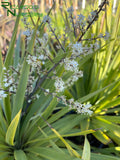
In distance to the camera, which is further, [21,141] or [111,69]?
[111,69]

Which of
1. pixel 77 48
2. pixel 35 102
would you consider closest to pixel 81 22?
pixel 77 48

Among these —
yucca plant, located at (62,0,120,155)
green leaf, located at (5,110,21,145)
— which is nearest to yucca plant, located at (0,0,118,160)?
green leaf, located at (5,110,21,145)

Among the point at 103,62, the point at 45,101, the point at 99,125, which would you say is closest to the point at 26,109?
the point at 45,101

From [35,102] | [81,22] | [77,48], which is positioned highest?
[81,22]

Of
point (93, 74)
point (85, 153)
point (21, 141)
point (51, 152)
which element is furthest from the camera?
point (93, 74)

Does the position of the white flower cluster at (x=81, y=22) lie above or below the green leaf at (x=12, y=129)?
above

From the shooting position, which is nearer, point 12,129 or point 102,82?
point 12,129

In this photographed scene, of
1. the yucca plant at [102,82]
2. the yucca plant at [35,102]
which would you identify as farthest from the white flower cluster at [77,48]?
the yucca plant at [102,82]

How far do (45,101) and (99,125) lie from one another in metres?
0.41

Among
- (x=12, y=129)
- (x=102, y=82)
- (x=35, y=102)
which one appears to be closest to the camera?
(x=12, y=129)

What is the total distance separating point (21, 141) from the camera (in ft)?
3.37

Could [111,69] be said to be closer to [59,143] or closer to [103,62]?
[103,62]

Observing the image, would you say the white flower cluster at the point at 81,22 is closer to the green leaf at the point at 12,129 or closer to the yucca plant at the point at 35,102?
the yucca plant at the point at 35,102

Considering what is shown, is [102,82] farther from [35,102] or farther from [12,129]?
[12,129]
